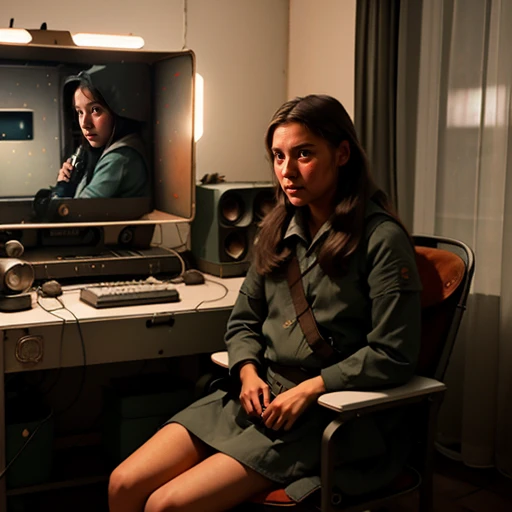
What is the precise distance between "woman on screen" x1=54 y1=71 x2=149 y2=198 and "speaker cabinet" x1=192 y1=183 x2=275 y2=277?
24cm

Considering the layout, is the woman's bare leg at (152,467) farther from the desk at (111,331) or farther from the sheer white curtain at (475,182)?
the sheer white curtain at (475,182)

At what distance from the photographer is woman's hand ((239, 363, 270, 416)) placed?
1.71 metres

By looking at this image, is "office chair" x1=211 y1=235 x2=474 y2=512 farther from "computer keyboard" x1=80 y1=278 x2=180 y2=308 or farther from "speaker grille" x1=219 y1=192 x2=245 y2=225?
"speaker grille" x1=219 y1=192 x2=245 y2=225

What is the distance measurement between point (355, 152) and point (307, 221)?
0.69ft

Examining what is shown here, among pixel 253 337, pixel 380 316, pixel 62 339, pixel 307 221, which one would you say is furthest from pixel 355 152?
pixel 62 339

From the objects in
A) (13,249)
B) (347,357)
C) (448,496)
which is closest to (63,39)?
(13,249)

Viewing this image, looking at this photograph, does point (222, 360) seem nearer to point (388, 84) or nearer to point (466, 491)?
point (466, 491)

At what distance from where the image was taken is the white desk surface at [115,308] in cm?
201

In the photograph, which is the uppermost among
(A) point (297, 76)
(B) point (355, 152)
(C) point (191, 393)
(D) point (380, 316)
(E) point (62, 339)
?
(A) point (297, 76)

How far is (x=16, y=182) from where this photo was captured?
234 cm

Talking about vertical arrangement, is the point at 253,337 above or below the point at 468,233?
below

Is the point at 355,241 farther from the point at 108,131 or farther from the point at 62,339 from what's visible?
the point at 108,131

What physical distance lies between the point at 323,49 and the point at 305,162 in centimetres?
126

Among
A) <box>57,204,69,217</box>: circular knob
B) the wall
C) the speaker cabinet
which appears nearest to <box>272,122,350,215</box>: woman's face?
the speaker cabinet
